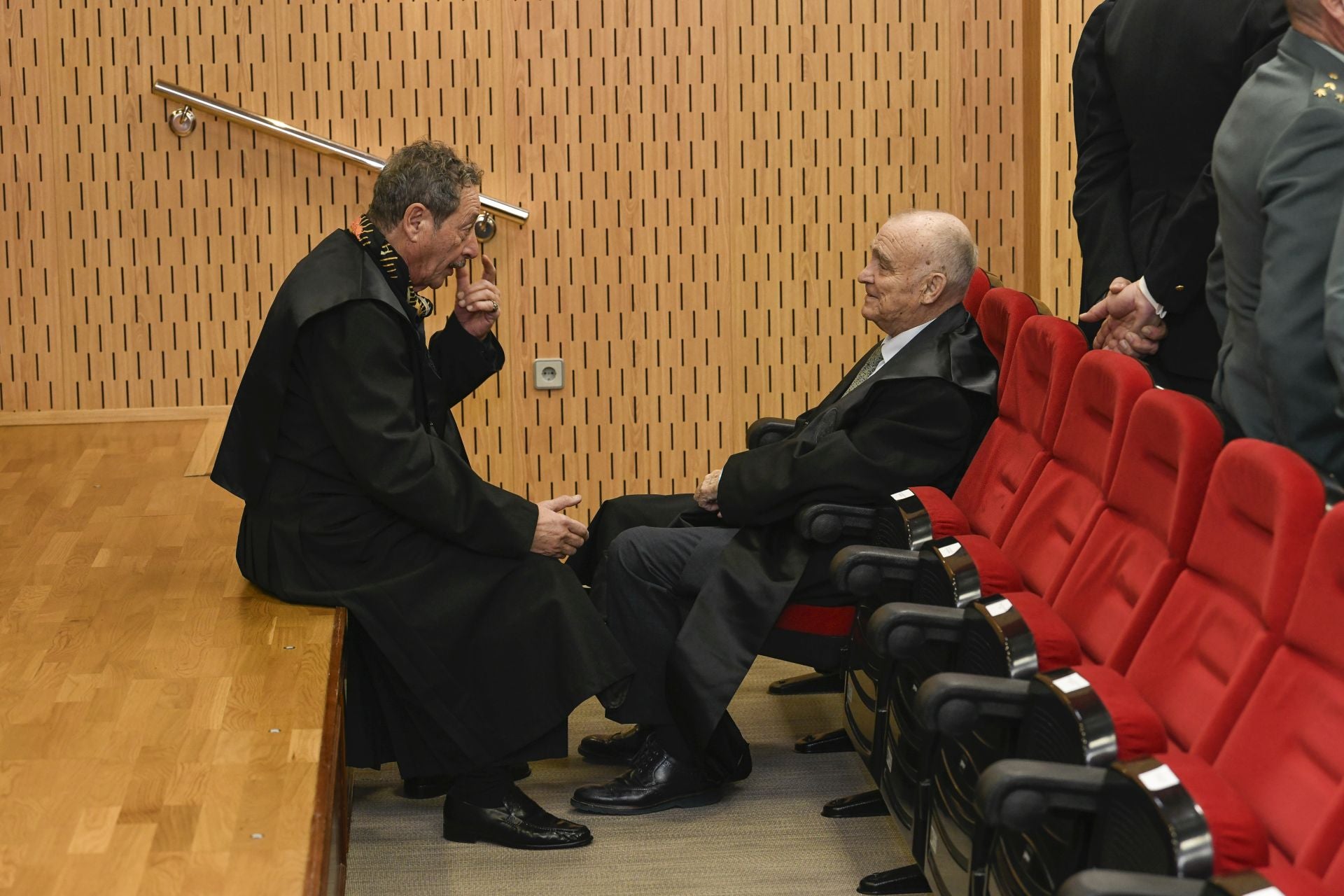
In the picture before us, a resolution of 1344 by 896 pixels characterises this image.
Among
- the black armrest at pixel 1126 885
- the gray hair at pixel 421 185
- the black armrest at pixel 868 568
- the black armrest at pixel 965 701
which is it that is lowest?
the black armrest at pixel 868 568

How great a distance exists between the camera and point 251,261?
15.9 feet

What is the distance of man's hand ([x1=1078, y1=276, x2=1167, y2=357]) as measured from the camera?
2.69 metres

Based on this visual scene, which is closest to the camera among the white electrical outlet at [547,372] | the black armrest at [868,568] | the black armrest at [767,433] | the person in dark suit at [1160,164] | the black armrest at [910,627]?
the black armrest at [910,627]

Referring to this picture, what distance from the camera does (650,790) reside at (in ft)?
9.89

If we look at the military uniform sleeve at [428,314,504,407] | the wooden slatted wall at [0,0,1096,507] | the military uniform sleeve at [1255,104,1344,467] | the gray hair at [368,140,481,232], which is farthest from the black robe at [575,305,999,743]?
the wooden slatted wall at [0,0,1096,507]

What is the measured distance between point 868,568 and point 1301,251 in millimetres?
845

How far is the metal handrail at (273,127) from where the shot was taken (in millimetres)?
4695

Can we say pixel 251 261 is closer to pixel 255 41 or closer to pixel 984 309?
pixel 255 41

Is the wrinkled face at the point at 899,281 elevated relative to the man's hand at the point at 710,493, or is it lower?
elevated

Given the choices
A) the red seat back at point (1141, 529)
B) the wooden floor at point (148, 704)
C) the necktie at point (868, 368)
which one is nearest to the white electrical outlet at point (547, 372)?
the wooden floor at point (148, 704)

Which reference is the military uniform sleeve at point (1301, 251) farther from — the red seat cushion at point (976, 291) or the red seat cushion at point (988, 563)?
the red seat cushion at point (976, 291)

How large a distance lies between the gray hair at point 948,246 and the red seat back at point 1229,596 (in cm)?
136

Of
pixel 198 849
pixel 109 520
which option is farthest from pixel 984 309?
pixel 109 520

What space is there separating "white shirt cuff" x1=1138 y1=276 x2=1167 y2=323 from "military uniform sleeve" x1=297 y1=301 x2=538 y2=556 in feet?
3.95
